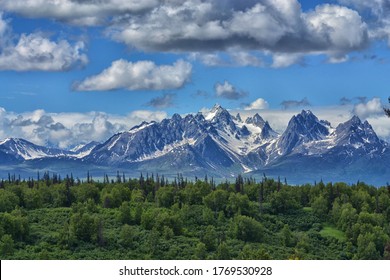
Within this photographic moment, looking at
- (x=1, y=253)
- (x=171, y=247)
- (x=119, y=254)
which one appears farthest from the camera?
(x=171, y=247)

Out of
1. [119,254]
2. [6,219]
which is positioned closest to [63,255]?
[119,254]

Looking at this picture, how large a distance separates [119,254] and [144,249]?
1130cm

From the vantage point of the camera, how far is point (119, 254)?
184750 millimetres

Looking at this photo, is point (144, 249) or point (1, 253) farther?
point (144, 249)
